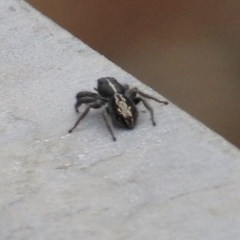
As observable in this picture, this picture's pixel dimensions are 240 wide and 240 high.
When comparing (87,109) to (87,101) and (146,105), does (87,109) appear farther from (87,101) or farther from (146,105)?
(146,105)

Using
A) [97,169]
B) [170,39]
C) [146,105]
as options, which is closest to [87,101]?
[146,105]

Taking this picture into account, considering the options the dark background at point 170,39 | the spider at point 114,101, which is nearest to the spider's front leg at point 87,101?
the spider at point 114,101

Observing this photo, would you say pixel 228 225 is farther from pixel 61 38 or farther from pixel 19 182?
pixel 61 38

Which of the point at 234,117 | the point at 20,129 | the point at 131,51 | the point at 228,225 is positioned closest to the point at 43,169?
the point at 20,129

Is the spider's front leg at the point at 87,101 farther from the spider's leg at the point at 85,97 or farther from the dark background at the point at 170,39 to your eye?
the dark background at the point at 170,39

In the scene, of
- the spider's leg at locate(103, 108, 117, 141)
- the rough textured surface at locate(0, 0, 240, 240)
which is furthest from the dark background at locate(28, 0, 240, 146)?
the spider's leg at locate(103, 108, 117, 141)

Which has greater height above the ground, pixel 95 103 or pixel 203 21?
pixel 95 103

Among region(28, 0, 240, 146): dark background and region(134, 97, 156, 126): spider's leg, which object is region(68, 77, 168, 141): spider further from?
region(28, 0, 240, 146): dark background
